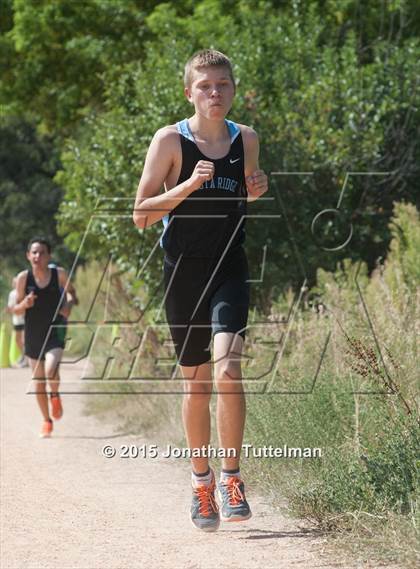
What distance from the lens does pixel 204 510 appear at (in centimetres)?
655

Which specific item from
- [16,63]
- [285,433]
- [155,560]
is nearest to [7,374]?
[16,63]

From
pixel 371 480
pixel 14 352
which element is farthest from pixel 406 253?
pixel 14 352

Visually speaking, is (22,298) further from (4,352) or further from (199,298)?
(4,352)

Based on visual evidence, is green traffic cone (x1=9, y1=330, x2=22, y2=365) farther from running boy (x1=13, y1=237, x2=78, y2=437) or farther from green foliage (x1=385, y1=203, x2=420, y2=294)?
green foliage (x1=385, y1=203, x2=420, y2=294)

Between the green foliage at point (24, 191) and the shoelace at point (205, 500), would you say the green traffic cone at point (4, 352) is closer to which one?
the green foliage at point (24, 191)

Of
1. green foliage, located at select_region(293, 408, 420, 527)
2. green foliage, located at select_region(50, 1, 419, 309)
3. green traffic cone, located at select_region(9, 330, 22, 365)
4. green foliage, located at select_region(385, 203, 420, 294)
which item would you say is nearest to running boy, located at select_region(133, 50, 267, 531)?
green foliage, located at select_region(293, 408, 420, 527)

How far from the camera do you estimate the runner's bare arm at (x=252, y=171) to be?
642 cm

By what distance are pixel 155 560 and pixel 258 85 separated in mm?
9152

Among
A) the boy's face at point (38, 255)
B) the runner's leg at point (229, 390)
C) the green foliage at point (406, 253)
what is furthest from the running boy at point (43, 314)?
the runner's leg at point (229, 390)

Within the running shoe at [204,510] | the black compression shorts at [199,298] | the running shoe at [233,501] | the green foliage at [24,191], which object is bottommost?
the green foliage at [24,191]

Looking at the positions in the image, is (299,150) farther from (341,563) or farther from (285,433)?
(341,563)

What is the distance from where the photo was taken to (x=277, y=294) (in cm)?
1355

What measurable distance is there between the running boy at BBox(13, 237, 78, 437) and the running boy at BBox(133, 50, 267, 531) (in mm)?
5649

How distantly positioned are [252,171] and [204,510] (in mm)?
1922
